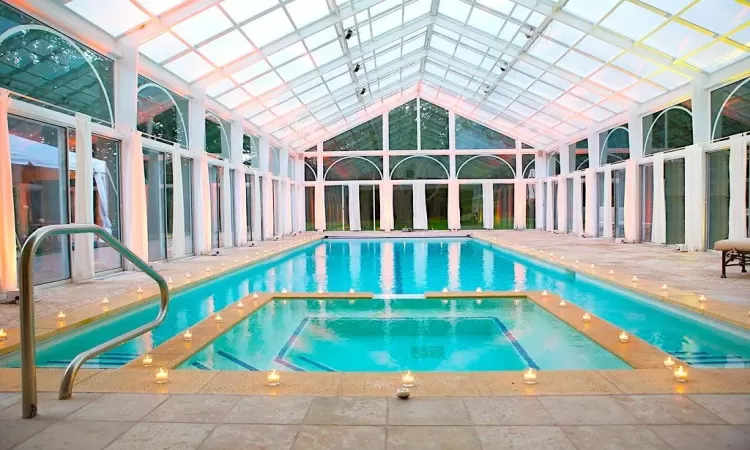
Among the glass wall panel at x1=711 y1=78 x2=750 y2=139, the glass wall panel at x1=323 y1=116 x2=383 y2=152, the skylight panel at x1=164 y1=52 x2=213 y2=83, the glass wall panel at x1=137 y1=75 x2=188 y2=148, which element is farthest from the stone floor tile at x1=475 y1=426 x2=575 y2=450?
the glass wall panel at x1=323 y1=116 x2=383 y2=152

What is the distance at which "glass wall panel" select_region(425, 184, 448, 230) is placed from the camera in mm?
21203

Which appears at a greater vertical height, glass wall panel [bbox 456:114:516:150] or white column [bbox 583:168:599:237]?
glass wall panel [bbox 456:114:516:150]

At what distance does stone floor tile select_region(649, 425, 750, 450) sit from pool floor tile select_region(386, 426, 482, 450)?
782mm

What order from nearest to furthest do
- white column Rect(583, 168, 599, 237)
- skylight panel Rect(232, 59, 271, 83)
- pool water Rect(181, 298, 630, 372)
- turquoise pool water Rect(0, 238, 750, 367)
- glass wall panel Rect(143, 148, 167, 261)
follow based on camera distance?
1. pool water Rect(181, 298, 630, 372)
2. turquoise pool water Rect(0, 238, 750, 367)
3. glass wall panel Rect(143, 148, 167, 261)
4. skylight panel Rect(232, 59, 271, 83)
5. white column Rect(583, 168, 599, 237)

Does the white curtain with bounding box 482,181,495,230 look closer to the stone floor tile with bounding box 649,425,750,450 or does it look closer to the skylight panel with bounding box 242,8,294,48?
the skylight panel with bounding box 242,8,294,48

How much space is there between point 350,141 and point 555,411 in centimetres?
1925

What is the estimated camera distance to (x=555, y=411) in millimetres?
2490

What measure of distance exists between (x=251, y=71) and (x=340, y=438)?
10472 mm

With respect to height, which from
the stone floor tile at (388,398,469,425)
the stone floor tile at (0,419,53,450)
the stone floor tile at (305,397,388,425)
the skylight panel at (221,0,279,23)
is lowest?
the stone floor tile at (388,398,469,425)

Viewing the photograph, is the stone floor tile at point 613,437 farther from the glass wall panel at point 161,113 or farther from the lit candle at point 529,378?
the glass wall panel at point 161,113

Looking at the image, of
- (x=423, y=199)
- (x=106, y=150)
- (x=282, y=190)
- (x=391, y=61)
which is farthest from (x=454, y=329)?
(x=423, y=199)

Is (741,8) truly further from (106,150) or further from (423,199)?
(423,199)

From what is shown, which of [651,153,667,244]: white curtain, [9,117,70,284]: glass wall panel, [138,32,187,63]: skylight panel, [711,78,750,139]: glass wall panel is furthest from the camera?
[651,153,667,244]: white curtain

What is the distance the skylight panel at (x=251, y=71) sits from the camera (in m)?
11.2
